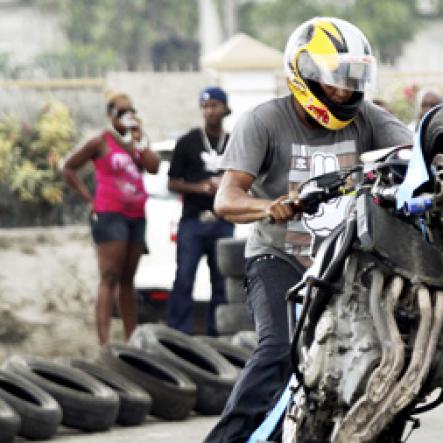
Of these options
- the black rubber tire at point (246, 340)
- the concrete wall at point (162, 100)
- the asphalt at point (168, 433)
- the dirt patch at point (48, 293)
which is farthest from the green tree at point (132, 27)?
the asphalt at point (168, 433)

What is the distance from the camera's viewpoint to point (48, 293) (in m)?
13.8

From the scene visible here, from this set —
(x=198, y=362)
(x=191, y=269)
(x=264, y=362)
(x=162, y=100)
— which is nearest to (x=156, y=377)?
(x=198, y=362)

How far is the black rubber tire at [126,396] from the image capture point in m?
10.2

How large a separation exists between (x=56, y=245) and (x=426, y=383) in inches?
318

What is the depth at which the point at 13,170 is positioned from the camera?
15.3 meters

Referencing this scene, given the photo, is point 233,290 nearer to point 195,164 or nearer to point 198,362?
point 198,362

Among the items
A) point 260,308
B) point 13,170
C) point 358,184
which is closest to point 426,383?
point 358,184

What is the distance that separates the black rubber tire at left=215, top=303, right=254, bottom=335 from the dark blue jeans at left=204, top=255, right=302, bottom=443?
14.5 ft

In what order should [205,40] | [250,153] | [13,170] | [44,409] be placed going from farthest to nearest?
[205,40]
[13,170]
[44,409]
[250,153]

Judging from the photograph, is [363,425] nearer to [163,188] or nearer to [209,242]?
[209,242]

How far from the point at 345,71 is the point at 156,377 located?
3.86 metres

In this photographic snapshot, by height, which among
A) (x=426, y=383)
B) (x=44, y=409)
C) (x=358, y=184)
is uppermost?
(x=358, y=184)

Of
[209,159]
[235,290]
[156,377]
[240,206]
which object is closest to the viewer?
[240,206]

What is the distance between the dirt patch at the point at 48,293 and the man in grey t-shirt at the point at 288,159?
20.4 feet
